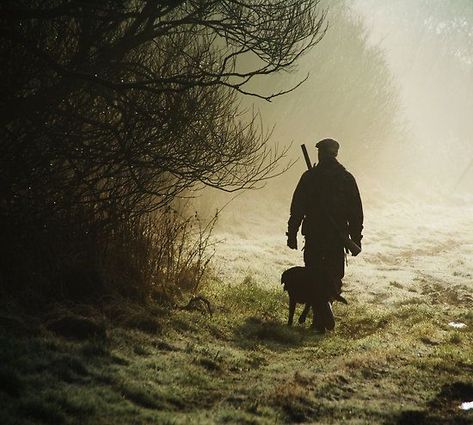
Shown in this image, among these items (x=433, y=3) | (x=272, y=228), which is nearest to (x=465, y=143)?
(x=433, y=3)

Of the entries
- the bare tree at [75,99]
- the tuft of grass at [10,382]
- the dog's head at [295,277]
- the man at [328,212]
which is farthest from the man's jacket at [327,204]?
the tuft of grass at [10,382]

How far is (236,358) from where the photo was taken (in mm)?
5863

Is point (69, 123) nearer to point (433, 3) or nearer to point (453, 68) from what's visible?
point (433, 3)

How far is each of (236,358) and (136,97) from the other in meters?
3.52

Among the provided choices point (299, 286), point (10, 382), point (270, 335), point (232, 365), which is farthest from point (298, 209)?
point (10, 382)

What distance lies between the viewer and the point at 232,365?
5.64 m

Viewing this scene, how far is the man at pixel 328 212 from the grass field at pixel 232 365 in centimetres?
94

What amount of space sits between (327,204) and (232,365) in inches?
119

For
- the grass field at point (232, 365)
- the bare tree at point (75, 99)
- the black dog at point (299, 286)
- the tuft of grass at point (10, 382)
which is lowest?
the tuft of grass at point (10, 382)

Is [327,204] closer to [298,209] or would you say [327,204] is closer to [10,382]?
[298,209]

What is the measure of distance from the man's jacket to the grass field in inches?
51.2

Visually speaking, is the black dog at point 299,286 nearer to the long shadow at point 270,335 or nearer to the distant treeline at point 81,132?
the long shadow at point 270,335

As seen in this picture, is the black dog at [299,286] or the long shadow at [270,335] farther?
the black dog at [299,286]

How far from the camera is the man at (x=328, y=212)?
25.9 feet
